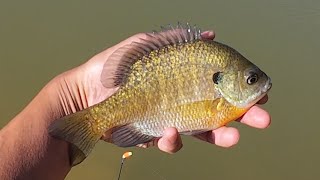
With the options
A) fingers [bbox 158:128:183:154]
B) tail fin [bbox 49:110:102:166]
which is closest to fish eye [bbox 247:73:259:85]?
fingers [bbox 158:128:183:154]

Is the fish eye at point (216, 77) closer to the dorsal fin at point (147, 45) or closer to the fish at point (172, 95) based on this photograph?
the fish at point (172, 95)

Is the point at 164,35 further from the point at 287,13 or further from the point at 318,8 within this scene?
the point at 318,8

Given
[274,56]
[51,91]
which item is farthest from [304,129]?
[51,91]

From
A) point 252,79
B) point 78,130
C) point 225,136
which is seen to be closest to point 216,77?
point 252,79

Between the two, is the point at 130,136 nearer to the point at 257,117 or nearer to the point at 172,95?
the point at 172,95

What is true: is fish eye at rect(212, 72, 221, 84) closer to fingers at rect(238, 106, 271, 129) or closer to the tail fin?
fingers at rect(238, 106, 271, 129)

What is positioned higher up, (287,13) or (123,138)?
(123,138)
